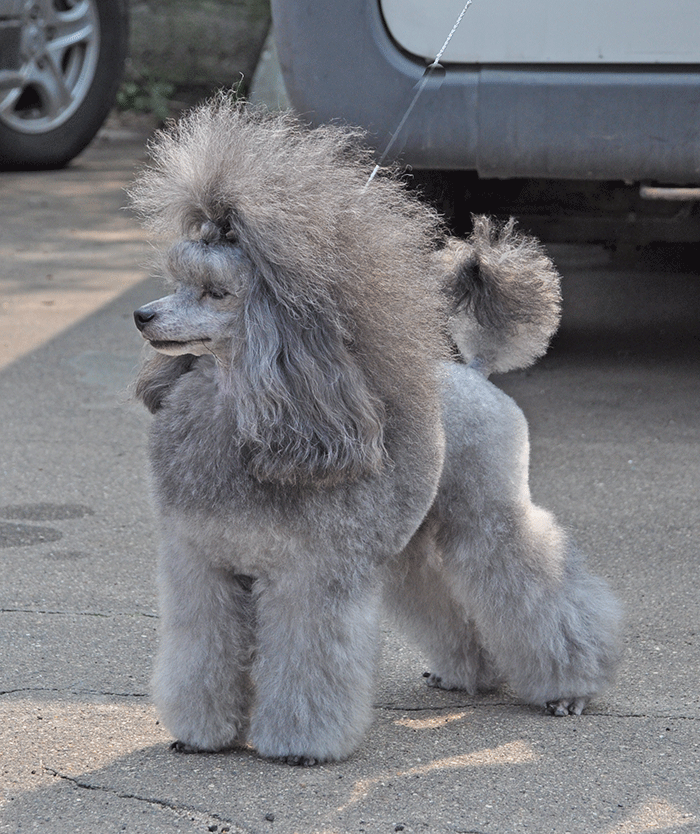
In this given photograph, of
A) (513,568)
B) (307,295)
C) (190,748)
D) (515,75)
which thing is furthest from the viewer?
(515,75)

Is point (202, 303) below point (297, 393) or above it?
above

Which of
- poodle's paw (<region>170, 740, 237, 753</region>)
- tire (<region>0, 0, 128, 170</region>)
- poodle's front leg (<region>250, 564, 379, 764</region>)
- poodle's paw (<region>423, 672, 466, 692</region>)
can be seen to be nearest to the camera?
poodle's front leg (<region>250, 564, 379, 764</region>)

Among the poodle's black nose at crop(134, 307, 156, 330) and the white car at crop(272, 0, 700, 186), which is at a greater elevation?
the white car at crop(272, 0, 700, 186)

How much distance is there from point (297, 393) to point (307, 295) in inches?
7.1

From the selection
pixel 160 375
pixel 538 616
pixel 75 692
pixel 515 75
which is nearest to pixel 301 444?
pixel 160 375

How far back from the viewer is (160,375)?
2.55 metres

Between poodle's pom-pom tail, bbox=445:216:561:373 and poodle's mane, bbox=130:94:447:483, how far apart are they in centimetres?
37

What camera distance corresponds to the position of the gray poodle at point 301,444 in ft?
7.52

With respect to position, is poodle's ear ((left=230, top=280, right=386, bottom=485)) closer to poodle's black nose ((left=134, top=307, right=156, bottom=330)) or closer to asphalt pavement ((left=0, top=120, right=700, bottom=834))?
poodle's black nose ((left=134, top=307, right=156, bottom=330))

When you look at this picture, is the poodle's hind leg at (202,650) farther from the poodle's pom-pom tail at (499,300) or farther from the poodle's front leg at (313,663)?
the poodle's pom-pom tail at (499,300)

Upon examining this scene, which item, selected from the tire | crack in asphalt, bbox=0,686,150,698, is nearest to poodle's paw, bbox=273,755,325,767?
crack in asphalt, bbox=0,686,150,698

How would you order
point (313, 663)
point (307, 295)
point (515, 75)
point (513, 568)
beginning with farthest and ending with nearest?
point (515, 75)
point (513, 568)
point (313, 663)
point (307, 295)

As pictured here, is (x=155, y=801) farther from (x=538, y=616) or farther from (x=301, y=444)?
(x=538, y=616)

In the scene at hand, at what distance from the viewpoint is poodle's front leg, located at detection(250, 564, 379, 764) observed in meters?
2.42
